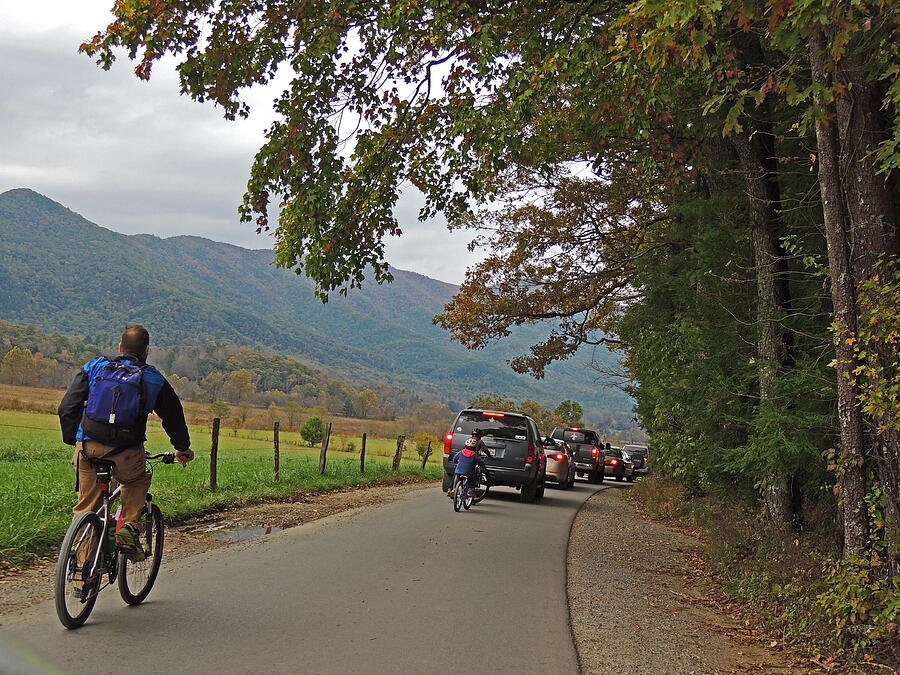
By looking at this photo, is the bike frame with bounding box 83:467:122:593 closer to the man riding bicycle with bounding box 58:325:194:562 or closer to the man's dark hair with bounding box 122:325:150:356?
the man riding bicycle with bounding box 58:325:194:562

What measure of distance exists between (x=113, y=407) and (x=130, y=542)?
1.10 meters

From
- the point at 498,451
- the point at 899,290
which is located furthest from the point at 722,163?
the point at 498,451

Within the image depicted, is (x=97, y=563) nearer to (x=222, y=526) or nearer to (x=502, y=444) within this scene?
(x=222, y=526)

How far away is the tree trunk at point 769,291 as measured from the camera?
9.72 meters

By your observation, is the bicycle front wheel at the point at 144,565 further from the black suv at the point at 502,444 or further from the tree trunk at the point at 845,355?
the black suv at the point at 502,444

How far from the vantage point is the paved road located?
A: 5090 millimetres

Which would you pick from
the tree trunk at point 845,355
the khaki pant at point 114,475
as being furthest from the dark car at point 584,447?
the khaki pant at point 114,475

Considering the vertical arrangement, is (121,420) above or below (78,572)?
above

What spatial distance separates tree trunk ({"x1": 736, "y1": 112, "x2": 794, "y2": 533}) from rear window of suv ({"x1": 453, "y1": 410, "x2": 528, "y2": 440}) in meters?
7.95

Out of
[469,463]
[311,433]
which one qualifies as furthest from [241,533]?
[311,433]

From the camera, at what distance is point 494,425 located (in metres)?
18.0

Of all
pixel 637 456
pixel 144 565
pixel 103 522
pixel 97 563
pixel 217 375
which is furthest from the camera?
pixel 217 375

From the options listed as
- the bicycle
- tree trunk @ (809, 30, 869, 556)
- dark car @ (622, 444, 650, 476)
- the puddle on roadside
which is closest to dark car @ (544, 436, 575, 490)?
the puddle on roadside

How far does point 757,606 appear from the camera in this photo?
782 cm
